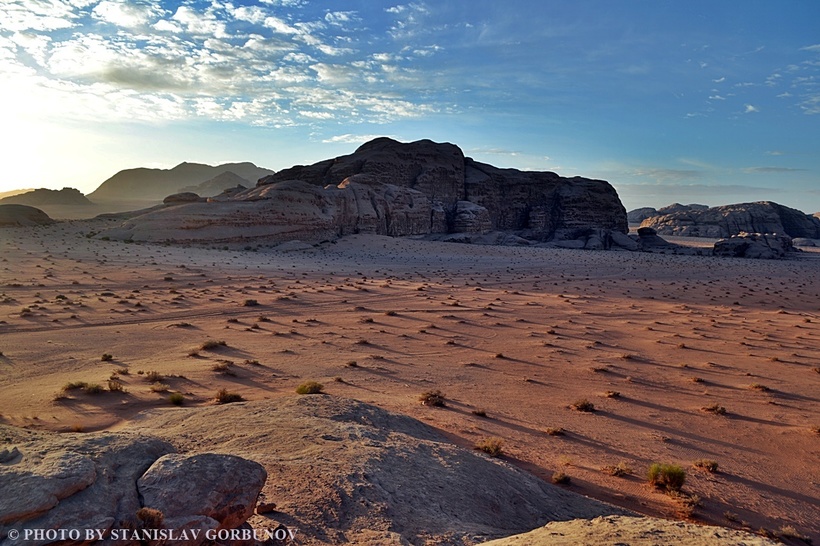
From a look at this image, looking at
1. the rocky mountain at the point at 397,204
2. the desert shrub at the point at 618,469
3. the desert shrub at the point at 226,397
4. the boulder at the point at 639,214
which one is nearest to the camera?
the desert shrub at the point at 618,469

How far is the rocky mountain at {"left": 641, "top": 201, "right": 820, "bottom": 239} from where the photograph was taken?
4510 inches

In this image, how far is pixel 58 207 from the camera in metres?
142

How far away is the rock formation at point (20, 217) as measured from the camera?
60.5 meters

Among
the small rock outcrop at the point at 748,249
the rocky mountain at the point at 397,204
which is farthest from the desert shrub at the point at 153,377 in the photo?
the small rock outcrop at the point at 748,249

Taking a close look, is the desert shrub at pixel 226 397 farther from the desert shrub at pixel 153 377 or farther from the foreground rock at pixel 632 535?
the foreground rock at pixel 632 535

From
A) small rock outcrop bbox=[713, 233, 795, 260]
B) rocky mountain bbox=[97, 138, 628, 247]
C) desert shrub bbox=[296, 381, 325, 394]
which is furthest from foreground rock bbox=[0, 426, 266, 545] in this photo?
small rock outcrop bbox=[713, 233, 795, 260]

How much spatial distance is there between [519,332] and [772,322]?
1391 centimetres

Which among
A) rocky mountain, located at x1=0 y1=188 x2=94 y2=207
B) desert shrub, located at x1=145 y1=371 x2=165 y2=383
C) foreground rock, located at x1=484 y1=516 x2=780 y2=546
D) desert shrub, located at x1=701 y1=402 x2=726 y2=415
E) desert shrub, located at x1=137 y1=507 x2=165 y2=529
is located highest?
rocky mountain, located at x1=0 y1=188 x2=94 y2=207

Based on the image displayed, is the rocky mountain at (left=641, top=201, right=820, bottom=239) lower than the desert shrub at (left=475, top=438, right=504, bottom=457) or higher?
higher

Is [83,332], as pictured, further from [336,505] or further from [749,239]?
[749,239]

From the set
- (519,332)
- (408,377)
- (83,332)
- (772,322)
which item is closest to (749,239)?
(772,322)

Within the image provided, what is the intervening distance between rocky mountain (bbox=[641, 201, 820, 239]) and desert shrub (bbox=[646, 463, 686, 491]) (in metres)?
128

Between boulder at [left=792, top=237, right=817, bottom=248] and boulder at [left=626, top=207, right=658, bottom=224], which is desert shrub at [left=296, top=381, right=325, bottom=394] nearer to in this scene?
boulder at [left=792, top=237, right=817, bottom=248]

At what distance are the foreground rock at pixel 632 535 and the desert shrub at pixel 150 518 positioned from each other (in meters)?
2.97
